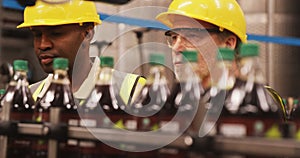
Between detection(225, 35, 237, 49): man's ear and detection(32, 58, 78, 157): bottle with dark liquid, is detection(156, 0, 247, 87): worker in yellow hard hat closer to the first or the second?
detection(225, 35, 237, 49): man's ear

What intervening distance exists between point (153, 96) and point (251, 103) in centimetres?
27

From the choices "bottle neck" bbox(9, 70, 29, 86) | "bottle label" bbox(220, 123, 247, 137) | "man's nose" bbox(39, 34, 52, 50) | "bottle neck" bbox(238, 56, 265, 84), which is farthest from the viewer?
"man's nose" bbox(39, 34, 52, 50)

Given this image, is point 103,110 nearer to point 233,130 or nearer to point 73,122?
point 73,122

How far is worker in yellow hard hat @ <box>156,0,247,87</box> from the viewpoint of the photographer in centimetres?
197

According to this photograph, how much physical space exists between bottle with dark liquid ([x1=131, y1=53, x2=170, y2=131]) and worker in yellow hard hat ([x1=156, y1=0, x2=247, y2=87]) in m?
0.68

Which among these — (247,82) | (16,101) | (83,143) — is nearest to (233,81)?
(247,82)

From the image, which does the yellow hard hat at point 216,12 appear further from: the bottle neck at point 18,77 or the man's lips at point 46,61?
the bottle neck at point 18,77

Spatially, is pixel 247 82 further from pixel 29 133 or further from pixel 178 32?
pixel 178 32

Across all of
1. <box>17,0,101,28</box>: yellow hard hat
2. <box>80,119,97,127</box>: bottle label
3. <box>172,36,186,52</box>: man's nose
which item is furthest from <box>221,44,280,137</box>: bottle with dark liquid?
<box>17,0,101,28</box>: yellow hard hat

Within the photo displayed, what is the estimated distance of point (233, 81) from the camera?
1155 millimetres

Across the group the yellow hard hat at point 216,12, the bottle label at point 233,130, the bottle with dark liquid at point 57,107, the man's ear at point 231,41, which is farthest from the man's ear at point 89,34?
the bottle label at point 233,130

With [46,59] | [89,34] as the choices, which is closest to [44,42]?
[46,59]

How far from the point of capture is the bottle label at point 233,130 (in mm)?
1003

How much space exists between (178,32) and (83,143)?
95 cm
